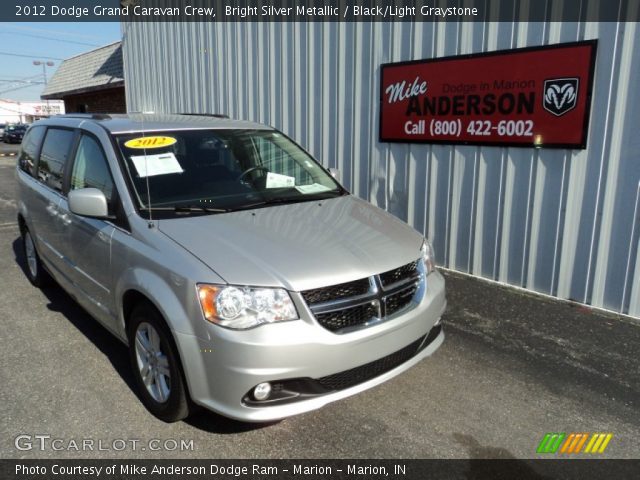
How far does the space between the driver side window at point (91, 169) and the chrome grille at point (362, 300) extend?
1.63 meters

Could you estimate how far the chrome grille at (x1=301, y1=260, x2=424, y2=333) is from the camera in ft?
8.63

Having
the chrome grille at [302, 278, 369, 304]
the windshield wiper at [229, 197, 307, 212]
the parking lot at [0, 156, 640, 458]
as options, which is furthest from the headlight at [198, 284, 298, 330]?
the windshield wiper at [229, 197, 307, 212]

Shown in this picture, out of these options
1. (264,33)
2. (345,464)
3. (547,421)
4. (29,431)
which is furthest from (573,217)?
(264,33)

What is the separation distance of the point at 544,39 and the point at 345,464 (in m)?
4.14

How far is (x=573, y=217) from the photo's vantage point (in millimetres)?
4816

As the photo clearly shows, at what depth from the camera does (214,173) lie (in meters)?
3.66

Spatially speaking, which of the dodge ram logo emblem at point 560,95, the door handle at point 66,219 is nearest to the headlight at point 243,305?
the door handle at point 66,219

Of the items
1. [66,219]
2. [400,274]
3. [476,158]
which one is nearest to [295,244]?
[400,274]

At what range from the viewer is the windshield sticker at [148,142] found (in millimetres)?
3537

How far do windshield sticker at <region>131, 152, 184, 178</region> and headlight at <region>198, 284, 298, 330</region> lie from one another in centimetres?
120

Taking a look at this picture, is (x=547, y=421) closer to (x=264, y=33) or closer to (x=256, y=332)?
(x=256, y=332)

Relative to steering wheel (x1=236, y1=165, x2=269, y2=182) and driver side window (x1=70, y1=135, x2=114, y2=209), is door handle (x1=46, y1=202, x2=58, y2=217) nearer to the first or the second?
driver side window (x1=70, y1=135, x2=114, y2=209)

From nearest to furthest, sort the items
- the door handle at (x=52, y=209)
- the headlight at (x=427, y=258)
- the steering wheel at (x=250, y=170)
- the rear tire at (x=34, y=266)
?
1. the headlight at (x=427, y=258)
2. the steering wheel at (x=250, y=170)
3. the door handle at (x=52, y=209)
4. the rear tire at (x=34, y=266)

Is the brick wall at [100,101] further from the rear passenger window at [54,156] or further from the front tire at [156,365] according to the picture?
the front tire at [156,365]
